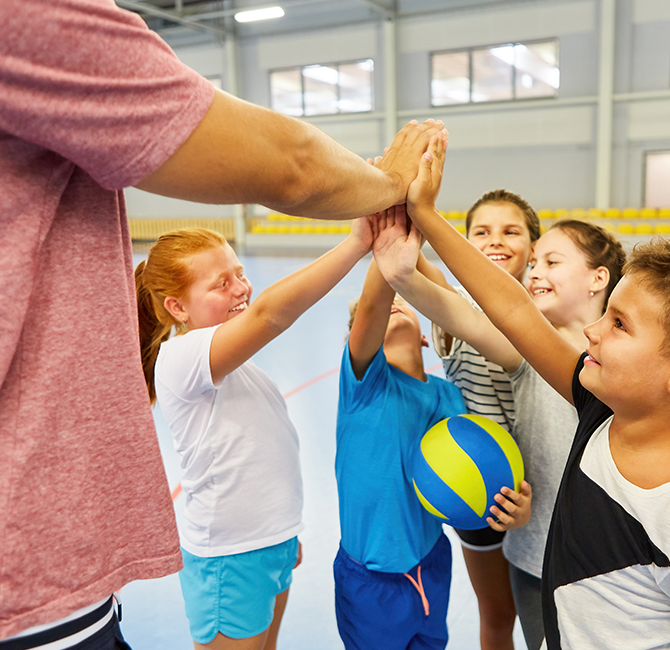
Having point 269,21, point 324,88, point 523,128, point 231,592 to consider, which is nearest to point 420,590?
point 231,592

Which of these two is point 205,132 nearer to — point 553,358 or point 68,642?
point 68,642

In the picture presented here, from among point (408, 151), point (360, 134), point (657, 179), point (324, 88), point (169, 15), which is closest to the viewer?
point (408, 151)

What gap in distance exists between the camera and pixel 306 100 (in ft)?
48.9

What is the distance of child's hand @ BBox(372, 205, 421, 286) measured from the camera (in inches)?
56.9

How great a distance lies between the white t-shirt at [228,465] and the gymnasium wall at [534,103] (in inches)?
478

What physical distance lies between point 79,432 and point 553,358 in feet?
3.20

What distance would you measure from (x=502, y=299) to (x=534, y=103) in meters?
12.5

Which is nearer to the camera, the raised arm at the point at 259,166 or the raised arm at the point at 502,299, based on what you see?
the raised arm at the point at 259,166

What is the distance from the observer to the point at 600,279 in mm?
1745

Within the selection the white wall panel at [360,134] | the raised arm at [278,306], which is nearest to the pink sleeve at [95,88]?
the raised arm at [278,306]

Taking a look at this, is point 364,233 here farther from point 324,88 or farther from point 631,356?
point 324,88

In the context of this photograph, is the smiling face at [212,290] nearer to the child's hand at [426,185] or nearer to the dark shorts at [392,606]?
the child's hand at [426,185]

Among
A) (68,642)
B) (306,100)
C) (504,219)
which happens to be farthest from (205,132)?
(306,100)

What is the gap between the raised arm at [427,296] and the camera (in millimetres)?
1453
